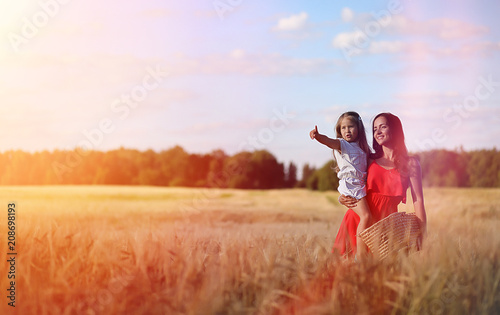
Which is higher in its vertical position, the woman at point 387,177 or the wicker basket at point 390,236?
the woman at point 387,177

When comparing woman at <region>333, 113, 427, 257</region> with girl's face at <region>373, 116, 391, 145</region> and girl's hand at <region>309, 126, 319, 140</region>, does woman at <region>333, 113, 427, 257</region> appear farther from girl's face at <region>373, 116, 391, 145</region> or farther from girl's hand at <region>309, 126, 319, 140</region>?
girl's hand at <region>309, 126, 319, 140</region>

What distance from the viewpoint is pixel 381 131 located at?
5.43 meters

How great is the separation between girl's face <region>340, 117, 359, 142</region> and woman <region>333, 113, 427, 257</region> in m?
0.34

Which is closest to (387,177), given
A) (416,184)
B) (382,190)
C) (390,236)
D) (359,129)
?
(382,190)

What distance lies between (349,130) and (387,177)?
0.65m

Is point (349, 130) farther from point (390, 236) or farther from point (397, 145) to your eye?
point (390, 236)

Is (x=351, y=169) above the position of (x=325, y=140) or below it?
below

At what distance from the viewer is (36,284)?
396 centimetres

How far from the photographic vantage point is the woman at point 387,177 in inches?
210

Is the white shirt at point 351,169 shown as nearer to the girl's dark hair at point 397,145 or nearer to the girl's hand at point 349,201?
the girl's hand at point 349,201

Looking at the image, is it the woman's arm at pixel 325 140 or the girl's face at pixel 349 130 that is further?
the girl's face at pixel 349 130

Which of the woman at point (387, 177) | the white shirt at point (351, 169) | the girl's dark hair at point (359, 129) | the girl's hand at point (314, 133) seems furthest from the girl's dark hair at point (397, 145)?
the girl's hand at point (314, 133)

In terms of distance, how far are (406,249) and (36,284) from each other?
3286 millimetres

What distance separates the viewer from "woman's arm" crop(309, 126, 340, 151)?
4.84m
